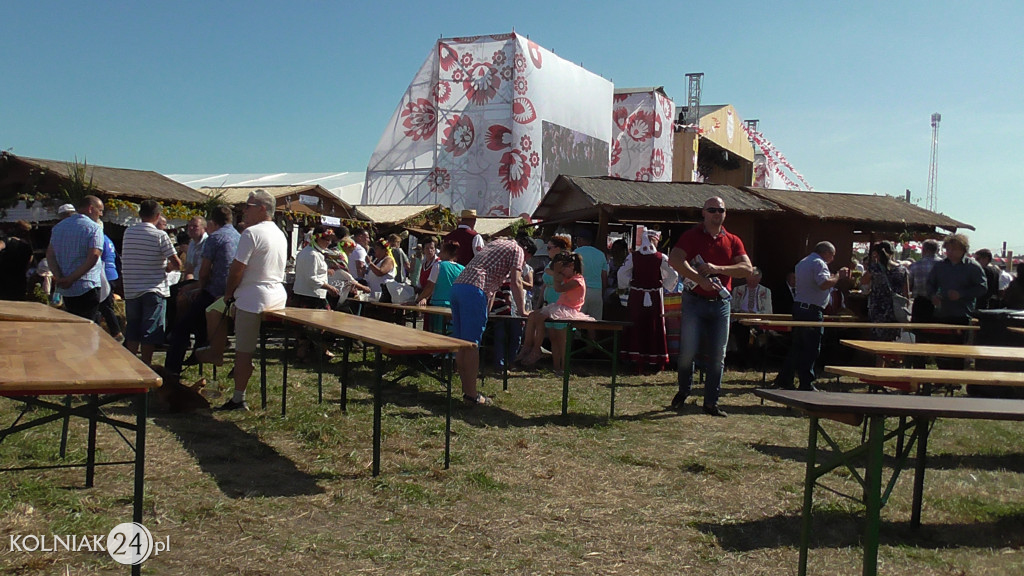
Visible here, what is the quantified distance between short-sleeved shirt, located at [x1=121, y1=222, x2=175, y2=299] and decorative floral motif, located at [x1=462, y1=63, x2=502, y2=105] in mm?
26716

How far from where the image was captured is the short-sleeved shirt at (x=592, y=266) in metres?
9.62

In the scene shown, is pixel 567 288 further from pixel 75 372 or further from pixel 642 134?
pixel 642 134

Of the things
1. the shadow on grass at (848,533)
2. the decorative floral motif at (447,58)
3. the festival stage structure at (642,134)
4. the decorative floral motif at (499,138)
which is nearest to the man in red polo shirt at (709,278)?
the shadow on grass at (848,533)

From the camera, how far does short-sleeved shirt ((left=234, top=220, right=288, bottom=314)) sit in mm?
5641

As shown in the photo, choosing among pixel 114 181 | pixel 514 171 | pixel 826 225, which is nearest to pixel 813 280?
pixel 826 225

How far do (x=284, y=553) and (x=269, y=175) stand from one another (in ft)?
115

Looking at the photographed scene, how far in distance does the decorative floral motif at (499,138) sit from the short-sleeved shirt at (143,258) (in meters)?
26.2

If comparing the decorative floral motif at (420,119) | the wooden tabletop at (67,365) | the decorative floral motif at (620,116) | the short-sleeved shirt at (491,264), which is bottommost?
the wooden tabletop at (67,365)

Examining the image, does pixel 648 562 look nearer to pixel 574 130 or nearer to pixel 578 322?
pixel 578 322

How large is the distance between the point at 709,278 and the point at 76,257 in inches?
207

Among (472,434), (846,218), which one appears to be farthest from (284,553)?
(846,218)

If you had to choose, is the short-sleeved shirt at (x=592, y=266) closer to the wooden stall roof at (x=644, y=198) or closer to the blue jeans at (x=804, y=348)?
the wooden stall roof at (x=644, y=198)

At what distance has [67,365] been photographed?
283 centimetres

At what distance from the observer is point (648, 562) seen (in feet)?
11.1
